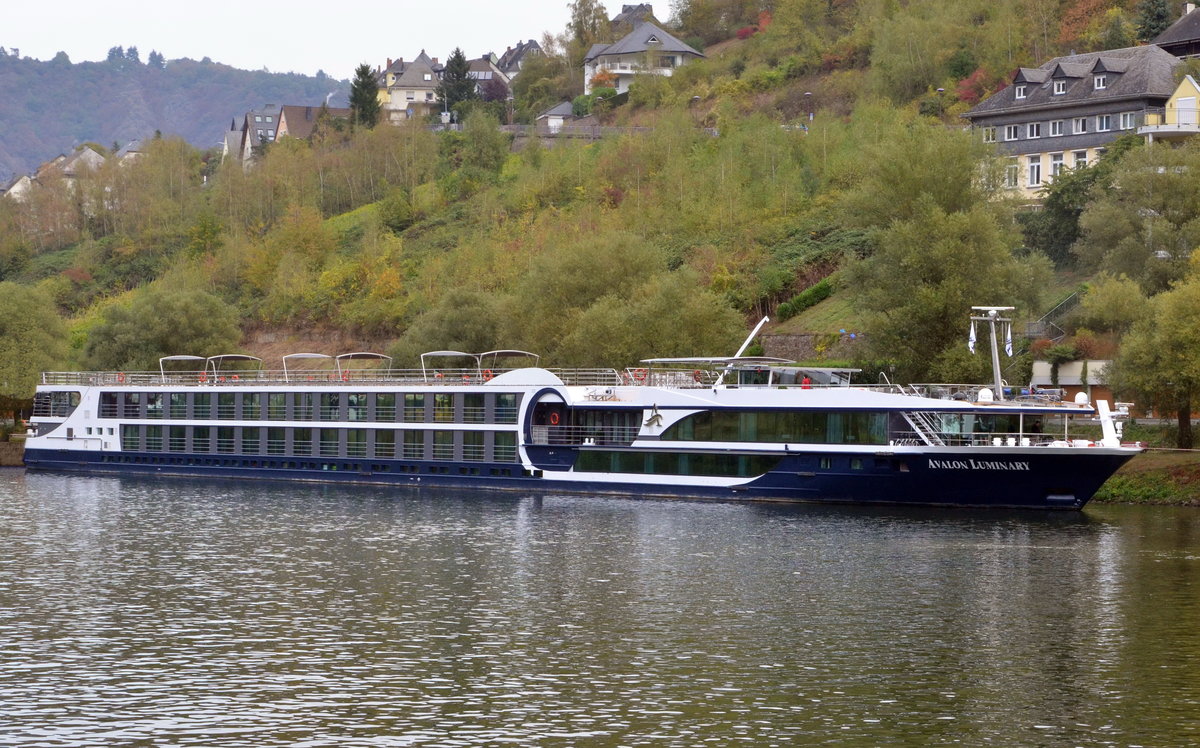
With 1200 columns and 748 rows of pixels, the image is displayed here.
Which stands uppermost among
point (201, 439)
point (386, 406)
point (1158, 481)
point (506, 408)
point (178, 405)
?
point (178, 405)

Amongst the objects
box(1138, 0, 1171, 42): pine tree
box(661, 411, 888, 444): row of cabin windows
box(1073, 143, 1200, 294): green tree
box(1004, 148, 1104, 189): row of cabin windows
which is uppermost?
box(1138, 0, 1171, 42): pine tree

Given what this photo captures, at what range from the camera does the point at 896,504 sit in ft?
193

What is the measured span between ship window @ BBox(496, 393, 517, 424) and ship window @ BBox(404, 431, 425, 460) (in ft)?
16.7

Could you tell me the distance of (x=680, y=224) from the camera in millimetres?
106000

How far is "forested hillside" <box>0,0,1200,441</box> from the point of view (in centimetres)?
7300

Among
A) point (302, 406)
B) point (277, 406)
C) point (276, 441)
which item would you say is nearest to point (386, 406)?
point (302, 406)

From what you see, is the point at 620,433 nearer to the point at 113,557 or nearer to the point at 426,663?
the point at 113,557

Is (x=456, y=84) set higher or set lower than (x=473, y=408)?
higher

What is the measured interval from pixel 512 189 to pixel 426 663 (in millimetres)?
98216

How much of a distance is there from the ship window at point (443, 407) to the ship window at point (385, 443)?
3179 mm

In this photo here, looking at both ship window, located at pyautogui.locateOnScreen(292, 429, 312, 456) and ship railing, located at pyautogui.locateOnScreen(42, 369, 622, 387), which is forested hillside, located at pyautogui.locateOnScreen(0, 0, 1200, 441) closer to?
ship railing, located at pyautogui.locateOnScreen(42, 369, 622, 387)

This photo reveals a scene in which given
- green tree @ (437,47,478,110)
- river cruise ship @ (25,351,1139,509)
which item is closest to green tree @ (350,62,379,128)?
green tree @ (437,47,478,110)

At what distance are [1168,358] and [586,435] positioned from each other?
81.6 ft

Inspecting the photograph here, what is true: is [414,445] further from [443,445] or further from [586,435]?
[586,435]
